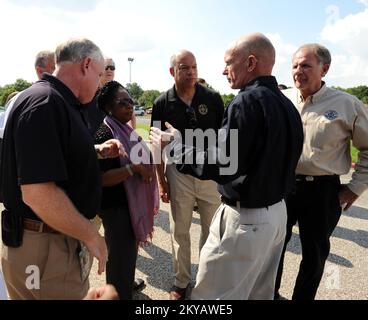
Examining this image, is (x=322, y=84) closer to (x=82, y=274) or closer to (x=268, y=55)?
(x=268, y=55)

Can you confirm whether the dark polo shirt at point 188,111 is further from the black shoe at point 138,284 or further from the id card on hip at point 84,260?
the id card on hip at point 84,260

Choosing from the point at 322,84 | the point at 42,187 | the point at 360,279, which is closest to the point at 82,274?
the point at 42,187

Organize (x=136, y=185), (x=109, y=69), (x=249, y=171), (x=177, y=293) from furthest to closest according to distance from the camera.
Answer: (x=109, y=69) → (x=177, y=293) → (x=136, y=185) → (x=249, y=171)

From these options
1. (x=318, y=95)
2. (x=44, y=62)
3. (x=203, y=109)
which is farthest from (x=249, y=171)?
(x=44, y=62)

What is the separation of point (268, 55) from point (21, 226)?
5.71 feet

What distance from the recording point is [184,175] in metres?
3.40

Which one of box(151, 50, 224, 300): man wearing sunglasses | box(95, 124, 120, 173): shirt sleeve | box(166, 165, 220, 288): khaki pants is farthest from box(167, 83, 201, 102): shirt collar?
box(95, 124, 120, 173): shirt sleeve

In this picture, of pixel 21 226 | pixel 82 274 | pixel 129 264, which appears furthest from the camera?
pixel 129 264

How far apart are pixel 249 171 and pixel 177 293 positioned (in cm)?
181

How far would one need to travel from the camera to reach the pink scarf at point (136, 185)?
250 cm

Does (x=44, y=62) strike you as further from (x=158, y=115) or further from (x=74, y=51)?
(x=74, y=51)

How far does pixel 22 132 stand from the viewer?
59.6 inches

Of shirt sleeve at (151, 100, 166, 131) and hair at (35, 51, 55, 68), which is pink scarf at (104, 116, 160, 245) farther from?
hair at (35, 51, 55, 68)

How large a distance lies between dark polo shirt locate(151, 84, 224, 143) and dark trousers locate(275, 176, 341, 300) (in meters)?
1.13
